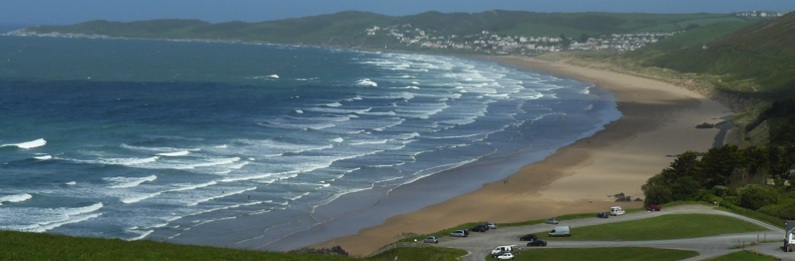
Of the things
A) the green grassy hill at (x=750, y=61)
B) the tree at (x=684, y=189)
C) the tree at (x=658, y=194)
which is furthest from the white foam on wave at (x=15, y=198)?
the green grassy hill at (x=750, y=61)

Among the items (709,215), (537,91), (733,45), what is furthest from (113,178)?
(733,45)

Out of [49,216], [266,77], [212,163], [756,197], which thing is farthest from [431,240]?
[266,77]

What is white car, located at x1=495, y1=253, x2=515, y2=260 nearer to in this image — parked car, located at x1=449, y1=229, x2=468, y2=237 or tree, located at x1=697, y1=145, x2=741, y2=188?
parked car, located at x1=449, y1=229, x2=468, y2=237

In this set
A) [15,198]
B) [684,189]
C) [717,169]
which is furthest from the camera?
[717,169]

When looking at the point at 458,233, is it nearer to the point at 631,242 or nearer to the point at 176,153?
the point at 631,242

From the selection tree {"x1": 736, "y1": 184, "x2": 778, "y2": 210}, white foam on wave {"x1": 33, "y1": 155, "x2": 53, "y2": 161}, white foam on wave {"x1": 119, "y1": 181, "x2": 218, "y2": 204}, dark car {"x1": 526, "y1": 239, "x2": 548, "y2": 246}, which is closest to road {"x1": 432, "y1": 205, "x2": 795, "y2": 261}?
dark car {"x1": 526, "y1": 239, "x2": 548, "y2": 246}

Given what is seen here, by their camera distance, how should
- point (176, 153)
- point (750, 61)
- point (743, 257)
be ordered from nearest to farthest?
point (743, 257), point (176, 153), point (750, 61)

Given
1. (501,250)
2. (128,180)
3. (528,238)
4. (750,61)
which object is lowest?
(128,180)
